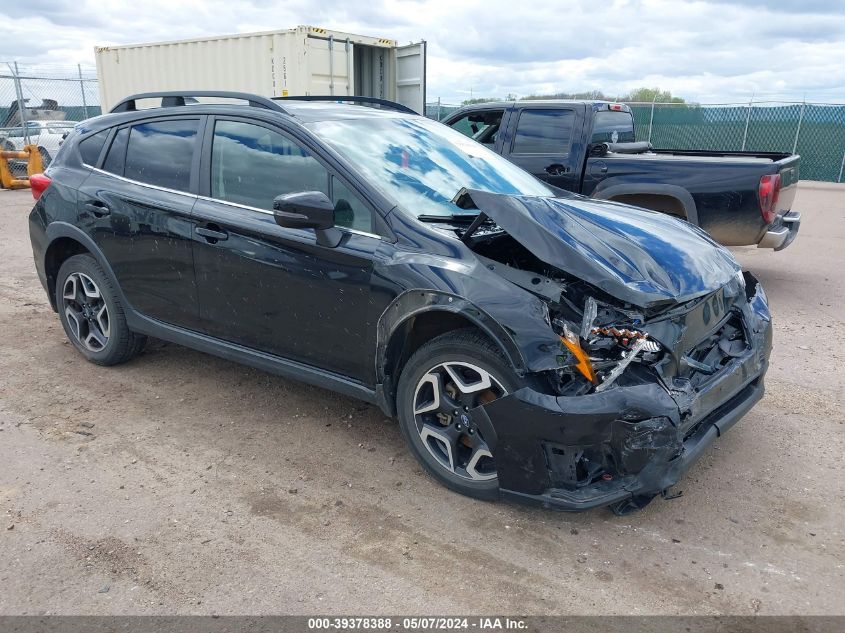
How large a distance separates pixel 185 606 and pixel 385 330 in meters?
1.48

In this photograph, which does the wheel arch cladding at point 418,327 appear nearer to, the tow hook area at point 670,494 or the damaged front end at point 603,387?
the damaged front end at point 603,387

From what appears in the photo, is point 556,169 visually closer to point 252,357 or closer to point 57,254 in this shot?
point 252,357

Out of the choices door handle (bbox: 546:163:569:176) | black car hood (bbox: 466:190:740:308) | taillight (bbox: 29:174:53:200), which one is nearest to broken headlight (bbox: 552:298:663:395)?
black car hood (bbox: 466:190:740:308)

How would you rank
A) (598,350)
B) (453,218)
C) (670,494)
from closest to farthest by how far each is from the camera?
(598,350)
(670,494)
(453,218)

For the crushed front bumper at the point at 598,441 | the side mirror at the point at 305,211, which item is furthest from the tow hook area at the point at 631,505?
the side mirror at the point at 305,211

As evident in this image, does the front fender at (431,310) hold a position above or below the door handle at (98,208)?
below

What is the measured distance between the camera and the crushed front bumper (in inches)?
112

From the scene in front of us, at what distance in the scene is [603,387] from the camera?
2.90 metres

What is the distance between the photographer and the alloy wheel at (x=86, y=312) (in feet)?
16.0

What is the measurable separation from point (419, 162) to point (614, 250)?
1.28 meters

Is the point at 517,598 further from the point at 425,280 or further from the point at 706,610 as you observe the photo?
the point at 425,280

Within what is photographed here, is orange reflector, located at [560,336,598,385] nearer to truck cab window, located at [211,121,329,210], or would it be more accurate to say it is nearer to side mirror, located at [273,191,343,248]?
side mirror, located at [273,191,343,248]

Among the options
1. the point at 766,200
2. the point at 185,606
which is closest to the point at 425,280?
the point at 185,606

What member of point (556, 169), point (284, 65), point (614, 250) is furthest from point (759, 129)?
point (614, 250)
